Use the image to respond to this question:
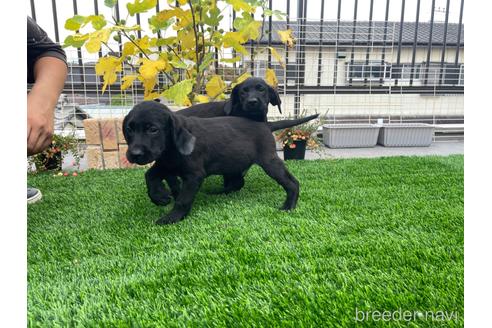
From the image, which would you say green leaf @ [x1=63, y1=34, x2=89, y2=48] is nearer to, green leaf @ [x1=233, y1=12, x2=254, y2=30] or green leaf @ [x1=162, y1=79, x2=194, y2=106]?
green leaf @ [x1=162, y1=79, x2=194, y2=106]

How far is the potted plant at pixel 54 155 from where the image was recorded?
9.25 ft

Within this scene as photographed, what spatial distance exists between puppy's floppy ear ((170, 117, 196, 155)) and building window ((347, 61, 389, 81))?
339 cm

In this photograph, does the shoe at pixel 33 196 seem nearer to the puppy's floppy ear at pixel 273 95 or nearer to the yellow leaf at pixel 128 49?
the yellow leaf at pixel 128 49

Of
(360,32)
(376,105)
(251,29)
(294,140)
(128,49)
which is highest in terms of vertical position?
(360,32)

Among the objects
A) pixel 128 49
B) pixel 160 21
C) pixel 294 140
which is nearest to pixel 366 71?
pixel 294 140

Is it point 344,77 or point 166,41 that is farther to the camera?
point 344,77

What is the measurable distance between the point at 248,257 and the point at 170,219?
0.54 meters

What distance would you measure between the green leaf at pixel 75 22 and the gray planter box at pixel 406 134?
11.1 ft

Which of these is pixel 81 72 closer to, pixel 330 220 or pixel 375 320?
pixel 330 220

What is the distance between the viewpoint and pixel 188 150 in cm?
160

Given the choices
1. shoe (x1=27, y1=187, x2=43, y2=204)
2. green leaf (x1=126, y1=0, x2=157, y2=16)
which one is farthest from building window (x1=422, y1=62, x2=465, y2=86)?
shoe (x1=27, y1=187, x2=43, y2=204)

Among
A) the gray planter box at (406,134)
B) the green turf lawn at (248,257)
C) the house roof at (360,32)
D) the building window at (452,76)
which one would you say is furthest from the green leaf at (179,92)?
the building window at (452,76)

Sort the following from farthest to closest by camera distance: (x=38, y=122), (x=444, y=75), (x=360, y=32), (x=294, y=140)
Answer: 1. (x=360, y=32)
2. (x=444, y=75)
3. (x=294, y=140)
4. (x=38, y=122)

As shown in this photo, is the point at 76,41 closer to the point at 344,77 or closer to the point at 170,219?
the point at 170,219
